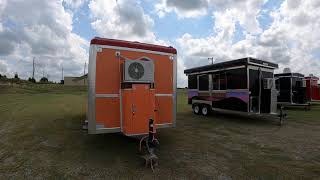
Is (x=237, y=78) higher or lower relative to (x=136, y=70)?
higher

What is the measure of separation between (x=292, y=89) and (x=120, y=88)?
1592 cm

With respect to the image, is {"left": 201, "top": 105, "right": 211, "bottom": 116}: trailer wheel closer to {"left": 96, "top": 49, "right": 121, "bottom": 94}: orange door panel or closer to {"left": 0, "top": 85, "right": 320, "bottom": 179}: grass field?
{"left": 0, "top": 85, "right": 320, "bottom": 179}: grass field

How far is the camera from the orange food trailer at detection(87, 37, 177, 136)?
6.20 m

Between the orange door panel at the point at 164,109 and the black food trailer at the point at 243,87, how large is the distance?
Answer: 18.1 feet

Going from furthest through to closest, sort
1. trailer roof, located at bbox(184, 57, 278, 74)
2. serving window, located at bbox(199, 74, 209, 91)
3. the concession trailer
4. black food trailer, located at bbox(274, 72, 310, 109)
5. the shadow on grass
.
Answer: the concession trailer
black food trailer, located at bbox(274, 72, 310, 109)
serving window, located at bbox(199, 74, 209, 91)
the shadow on grass
trailer roof, located at bbox(184, 57, 278, 74)

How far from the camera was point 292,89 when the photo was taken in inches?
727

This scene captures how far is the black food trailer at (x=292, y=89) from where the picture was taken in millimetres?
18406

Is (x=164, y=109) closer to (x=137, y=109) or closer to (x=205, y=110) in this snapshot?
(x=137, y=109)

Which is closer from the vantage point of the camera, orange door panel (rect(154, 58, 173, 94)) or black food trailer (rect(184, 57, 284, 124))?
orange door panel (rect(154, 58, 173, 94))

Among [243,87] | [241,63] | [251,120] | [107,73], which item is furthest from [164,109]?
[251,120]

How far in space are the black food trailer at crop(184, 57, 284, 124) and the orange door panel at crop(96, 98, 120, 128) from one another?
→ 715 cm

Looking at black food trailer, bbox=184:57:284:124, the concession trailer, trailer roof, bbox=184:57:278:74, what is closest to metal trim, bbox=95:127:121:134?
black food trailer, bbox=184:57:284:124

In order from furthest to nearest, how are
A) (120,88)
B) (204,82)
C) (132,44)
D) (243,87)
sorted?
(204,82)
(243,87)
(132,44)
(120,88)

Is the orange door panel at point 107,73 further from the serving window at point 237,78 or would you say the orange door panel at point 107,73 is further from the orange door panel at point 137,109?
the serving window at point 237,78
